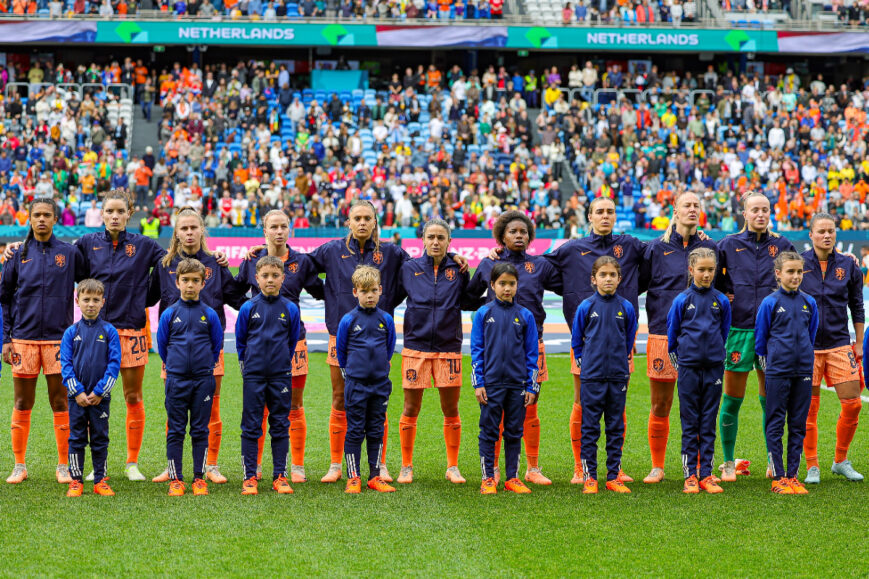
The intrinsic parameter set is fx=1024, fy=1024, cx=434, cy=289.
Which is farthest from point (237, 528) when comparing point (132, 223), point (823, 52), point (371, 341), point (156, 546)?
point (823, 52)

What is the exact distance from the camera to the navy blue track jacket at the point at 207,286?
24.0 feet

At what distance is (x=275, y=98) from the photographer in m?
30.8

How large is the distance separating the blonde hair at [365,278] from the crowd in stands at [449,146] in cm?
1760

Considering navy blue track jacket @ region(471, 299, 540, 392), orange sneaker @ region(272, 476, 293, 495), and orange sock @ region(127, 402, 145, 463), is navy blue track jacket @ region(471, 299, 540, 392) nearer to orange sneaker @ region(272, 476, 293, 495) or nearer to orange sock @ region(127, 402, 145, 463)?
orange sneaker @ region(272, 476, 293, 495)

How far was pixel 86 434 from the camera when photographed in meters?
6.91

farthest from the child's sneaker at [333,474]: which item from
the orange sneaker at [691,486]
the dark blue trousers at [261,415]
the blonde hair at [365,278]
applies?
the orange sneaker at [691,486]

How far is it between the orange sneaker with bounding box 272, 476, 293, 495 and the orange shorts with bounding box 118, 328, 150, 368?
1349mm

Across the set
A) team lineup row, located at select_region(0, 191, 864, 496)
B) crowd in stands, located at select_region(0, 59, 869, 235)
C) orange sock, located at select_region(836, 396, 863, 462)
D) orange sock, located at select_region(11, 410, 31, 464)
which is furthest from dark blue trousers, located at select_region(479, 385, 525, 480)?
crowd in stands, located at select_region(0, 59, 869, 235)

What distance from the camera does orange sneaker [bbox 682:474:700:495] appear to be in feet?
→ 22.9

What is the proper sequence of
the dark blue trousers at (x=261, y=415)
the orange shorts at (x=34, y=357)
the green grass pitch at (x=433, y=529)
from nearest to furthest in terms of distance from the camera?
the green grass pitch at (x=433, y=529) → the dark blue trousers at (x=261, y=415) → the orange shorts at (x=34, y=357)

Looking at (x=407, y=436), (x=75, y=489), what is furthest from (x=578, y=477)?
(x=75, y=489)

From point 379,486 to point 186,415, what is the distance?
139 cm

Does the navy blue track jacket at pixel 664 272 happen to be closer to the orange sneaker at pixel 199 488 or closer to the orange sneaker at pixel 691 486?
the orange sneaker at pixel 691 486

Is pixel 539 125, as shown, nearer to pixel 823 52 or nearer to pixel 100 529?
pixel 823 52
